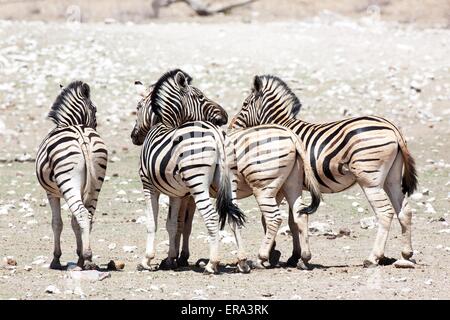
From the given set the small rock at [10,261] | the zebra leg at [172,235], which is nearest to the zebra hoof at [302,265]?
the zebra leg at [172,235]

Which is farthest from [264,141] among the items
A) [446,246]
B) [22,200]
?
[22,200]

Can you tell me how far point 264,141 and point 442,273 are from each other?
1896 mm

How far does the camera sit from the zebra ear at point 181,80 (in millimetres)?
9445

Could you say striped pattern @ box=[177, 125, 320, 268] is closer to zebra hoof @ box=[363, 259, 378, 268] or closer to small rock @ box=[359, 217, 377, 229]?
zebra hoof @ box=[363, 259, 378, 268]

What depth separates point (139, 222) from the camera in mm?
11797

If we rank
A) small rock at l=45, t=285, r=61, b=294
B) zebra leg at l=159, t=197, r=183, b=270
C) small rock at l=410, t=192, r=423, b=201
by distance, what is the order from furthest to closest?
1. small rock at l=410, t=192, r=423, b=201
2. zebra leg at l=159, t=197, r=183, b=270
3. small rock at l=45, t=285, r=61, b=294

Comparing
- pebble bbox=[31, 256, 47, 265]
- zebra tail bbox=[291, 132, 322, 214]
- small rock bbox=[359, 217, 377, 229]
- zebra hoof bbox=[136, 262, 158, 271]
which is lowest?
pebble bbox=[31, 256, 47, 265]

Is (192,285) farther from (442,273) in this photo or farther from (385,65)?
(385,65)

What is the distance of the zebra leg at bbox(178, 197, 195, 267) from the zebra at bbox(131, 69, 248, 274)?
0.70 feet

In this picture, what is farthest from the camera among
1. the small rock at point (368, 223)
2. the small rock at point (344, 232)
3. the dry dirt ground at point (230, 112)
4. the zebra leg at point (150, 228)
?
the small rock at point (368, 223)

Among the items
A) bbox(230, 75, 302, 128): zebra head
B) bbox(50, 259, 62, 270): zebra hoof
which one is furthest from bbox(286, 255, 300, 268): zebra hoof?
bbox(50, 259, 62, 270): zebra hoof

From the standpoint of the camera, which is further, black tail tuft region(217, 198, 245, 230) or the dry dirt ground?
black tail tuft region(217, 198, 245, 230)

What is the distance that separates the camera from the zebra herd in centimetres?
882

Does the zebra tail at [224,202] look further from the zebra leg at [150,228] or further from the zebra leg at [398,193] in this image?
the zebra leg at [398,193]
